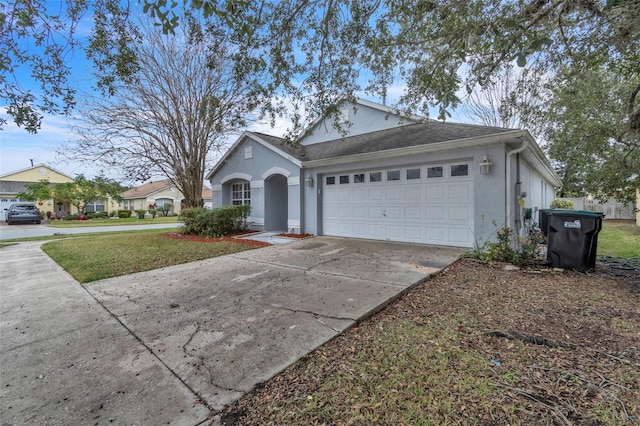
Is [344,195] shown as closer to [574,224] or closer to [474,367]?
[574,224]

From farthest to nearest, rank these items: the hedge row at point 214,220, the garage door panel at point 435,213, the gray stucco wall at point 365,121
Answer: the gray stucco wall at point 365,121
the hedge row at point 214,220
the garage door panel at point 435,213

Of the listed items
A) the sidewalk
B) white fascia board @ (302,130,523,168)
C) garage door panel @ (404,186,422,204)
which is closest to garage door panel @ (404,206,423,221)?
garage door panel @ (404,186,422,204)

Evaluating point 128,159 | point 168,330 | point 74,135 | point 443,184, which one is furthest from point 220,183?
point 168,330

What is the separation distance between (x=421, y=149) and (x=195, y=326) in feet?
22.6

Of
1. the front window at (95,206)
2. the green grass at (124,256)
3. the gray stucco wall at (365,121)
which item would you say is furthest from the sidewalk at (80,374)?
the front window at (95,206)

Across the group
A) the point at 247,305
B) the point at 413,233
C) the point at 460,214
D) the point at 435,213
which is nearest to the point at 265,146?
the point at 413,233

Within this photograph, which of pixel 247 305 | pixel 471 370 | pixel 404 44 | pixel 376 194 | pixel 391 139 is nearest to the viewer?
pixel 471 370

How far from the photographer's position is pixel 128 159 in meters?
11.6

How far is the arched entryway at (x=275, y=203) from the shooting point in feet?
39.5

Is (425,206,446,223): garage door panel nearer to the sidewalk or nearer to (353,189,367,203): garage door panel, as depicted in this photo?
(353,189,367,203): garage door panel

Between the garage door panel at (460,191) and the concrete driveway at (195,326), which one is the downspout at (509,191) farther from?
the concrete driveway at (195,326)

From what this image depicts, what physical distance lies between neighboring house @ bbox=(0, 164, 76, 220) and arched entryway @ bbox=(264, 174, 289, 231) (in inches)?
1287

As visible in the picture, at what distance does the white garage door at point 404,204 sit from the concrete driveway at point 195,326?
5.81 ft

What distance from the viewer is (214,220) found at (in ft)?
36.6
